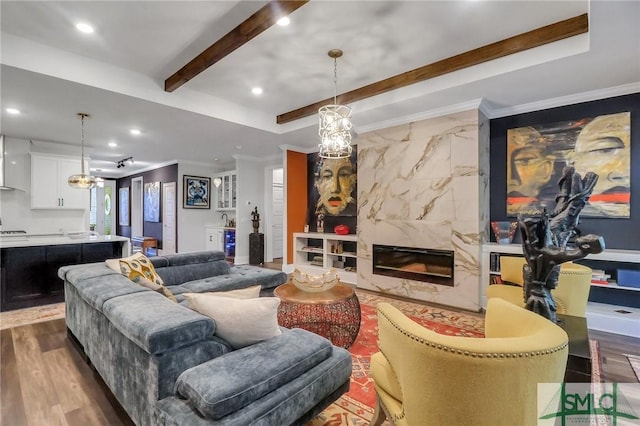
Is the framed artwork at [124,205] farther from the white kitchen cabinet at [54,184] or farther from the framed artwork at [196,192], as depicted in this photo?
the white kitchen cabinet at [54,184]

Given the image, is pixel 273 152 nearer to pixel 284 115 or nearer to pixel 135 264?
pixel 284 115

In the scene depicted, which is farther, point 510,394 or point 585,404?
point 585,404

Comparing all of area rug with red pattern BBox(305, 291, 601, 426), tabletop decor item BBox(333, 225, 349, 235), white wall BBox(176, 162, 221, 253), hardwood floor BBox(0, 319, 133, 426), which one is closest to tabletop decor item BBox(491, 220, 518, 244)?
area rug with red pattern BBox(305, 291, 601, 426)

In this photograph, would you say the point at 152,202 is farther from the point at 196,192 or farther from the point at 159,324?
the point at 159,324

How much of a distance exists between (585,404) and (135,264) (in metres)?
3.44

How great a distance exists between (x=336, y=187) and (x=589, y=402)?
482cm

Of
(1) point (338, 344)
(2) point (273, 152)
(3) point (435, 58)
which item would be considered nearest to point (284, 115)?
(2) point (273, 152)

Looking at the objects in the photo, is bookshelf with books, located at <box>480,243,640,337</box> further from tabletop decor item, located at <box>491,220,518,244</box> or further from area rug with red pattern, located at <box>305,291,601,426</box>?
area rug with red pattern, located at <box>305,291,601,426</box>

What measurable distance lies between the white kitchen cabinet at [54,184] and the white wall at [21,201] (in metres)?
0.15

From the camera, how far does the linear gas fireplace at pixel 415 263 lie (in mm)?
4207

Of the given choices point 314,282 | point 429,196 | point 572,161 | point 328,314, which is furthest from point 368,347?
point 572,161

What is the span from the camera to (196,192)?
8.41 meters

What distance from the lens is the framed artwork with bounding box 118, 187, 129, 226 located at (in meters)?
10.7

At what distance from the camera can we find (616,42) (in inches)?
98.3
